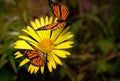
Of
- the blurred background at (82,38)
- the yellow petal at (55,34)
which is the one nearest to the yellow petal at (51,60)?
the yellow petal at (55,34)

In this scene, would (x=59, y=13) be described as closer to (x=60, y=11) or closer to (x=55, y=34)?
(x=60, y=11)

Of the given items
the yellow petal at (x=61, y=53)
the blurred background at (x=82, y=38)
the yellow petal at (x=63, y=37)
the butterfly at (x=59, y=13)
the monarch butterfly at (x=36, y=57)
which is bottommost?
the blurred background at (x=82, y=38)

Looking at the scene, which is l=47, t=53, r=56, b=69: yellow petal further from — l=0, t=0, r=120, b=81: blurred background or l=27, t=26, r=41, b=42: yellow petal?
l=0, t=0, r=120, b=81: blurred background

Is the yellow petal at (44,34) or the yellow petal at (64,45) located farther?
the yellow petal at (44,34)

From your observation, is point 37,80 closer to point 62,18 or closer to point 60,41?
point 60,41

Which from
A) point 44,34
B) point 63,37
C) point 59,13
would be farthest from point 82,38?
point 59,13

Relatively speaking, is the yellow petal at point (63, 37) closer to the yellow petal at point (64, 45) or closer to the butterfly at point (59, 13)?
the yellow petal at point (64, 45)
